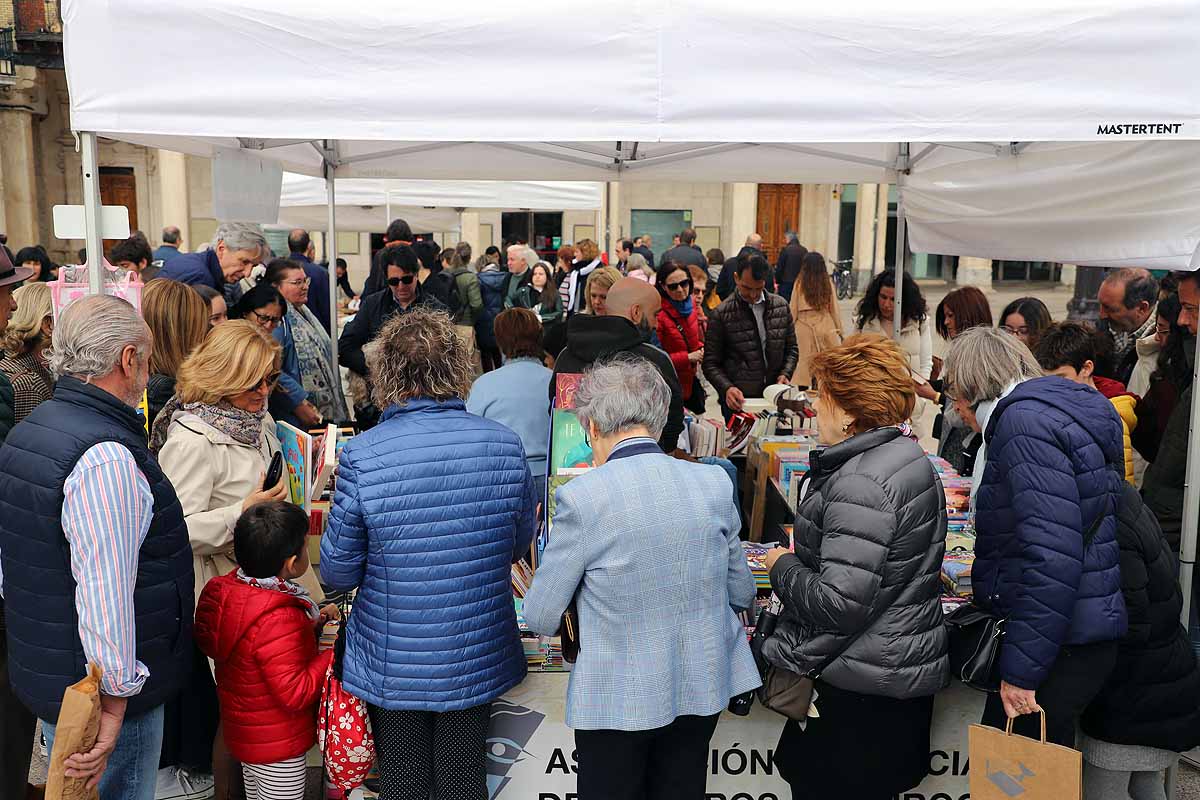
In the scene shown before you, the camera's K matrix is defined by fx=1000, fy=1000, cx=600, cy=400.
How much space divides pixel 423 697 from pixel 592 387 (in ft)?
2.82

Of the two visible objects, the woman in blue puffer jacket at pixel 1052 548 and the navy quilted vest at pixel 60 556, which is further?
the woman in blue puffer jacket at pixel 1052 548

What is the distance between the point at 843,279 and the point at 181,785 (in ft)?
77.5

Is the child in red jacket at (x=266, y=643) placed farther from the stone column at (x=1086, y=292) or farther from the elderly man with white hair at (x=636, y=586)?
the stone column at (x=1086, y=292)

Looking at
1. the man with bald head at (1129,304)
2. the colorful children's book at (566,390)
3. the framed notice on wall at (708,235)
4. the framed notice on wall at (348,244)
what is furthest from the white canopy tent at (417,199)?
the framed notice on wall at (708,235)

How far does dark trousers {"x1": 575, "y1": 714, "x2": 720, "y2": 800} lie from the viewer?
7.55 ft

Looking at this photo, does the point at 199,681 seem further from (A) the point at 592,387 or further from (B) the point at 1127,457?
(B) the point at 1127,457

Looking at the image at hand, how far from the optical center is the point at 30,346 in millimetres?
3537

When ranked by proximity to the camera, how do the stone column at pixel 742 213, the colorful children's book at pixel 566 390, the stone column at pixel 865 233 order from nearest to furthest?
the colorful children's book at pixel 566 390 < the stone column at pixel 742 213 < the stone column at pixel 865 233

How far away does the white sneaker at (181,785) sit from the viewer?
9.95 ft

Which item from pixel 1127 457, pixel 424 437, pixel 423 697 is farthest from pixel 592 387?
pixel 1127 457

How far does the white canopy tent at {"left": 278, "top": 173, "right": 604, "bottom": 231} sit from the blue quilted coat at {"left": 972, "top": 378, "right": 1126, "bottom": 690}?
673 cm

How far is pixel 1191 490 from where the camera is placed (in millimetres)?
3258

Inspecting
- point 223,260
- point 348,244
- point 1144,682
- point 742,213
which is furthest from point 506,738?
point 742,213

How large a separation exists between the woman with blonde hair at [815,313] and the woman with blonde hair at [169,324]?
411cm
